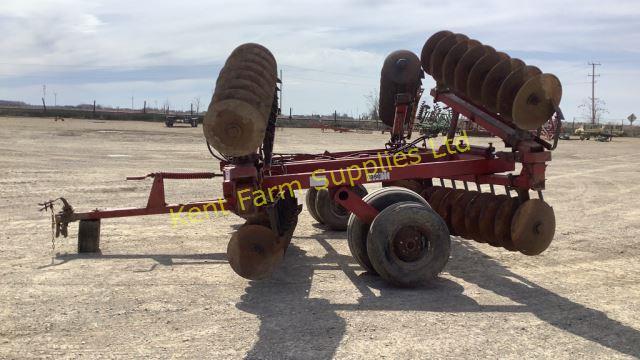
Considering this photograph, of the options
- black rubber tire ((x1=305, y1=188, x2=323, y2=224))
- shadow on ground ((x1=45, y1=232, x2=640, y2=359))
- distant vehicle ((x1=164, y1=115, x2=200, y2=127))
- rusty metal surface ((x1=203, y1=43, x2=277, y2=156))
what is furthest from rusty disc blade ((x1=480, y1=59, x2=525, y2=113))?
distant vehicle ((x1=164, y1=115, x2=200, y2=127))

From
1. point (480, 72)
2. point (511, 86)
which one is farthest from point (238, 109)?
point (480, 72)

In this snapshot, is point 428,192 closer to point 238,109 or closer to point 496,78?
point 496,78

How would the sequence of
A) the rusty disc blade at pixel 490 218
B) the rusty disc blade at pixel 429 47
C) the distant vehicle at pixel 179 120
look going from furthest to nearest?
the distant vehicle at pixel 179 120 < the rusty disc blade at pixel 429 47 < the rusty disc blade at pixel 490 218

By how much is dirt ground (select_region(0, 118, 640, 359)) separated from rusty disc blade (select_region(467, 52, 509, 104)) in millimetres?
1919

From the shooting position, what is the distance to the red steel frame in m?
5.42

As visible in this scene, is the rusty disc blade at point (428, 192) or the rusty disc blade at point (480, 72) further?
the rusty disc blade at point (428, 192)

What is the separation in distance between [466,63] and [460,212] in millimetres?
1665

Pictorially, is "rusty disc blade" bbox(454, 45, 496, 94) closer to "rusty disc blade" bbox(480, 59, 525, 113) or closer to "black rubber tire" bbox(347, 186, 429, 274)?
"rusty disc blade" bbox(480, 59, 525, 113)

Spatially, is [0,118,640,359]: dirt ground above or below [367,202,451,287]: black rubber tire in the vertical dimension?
below

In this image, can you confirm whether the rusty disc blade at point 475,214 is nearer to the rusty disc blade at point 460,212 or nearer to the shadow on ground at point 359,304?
the rusty disc blade at point 460,212

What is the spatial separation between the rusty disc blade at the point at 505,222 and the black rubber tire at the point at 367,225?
807 mm

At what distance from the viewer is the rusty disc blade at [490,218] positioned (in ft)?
19.4

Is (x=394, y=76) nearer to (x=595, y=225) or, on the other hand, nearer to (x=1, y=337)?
(x=595, y=225)

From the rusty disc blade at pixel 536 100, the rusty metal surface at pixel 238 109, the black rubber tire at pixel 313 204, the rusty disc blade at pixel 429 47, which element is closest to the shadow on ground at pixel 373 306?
the rusty metal surface at pixel 238 109
